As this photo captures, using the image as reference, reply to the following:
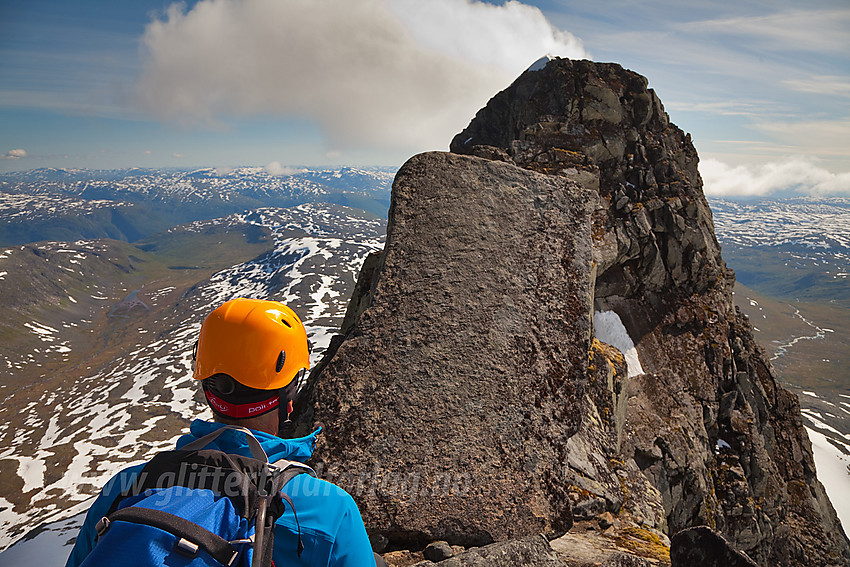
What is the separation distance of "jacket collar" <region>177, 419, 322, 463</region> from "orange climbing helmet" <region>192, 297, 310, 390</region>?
2.29 ft

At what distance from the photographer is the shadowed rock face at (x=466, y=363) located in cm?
723

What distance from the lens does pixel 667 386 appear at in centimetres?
2366

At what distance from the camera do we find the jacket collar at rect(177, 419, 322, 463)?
3664 millimetres

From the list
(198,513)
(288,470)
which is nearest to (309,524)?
(288,470)

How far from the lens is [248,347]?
467cm

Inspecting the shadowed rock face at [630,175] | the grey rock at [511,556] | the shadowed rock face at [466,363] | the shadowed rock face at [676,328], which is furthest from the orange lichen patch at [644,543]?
the shadowed rock face at [630,175]

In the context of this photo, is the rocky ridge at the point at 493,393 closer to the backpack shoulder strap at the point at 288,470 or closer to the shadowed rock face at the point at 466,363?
the shadowed rock face at the point at 466,363

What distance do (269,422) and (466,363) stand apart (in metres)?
4.49

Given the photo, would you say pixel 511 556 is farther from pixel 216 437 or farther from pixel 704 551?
pixel 216 437

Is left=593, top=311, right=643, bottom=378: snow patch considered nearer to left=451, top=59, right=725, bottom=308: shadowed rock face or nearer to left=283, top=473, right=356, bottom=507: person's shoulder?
left=451, top=59, right=725, bottom=308: shadowed rock face

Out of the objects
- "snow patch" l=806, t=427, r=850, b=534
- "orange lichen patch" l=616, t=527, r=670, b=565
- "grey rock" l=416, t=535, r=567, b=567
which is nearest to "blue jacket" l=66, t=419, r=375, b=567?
"grey rock" l=416, t=535, r=567, b=567

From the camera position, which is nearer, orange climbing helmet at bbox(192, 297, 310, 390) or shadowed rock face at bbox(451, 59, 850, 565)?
orange climbing helmet at bbox(192, 297, 310, 390)

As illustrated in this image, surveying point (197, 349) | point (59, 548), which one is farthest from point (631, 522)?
point (59, 548)

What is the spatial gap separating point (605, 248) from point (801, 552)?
19610mm
